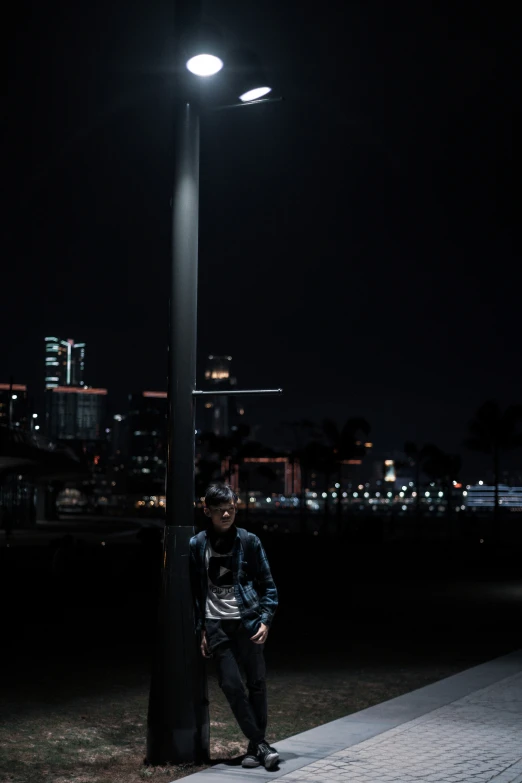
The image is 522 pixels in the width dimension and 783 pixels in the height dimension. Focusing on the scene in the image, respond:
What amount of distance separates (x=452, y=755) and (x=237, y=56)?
503 cm

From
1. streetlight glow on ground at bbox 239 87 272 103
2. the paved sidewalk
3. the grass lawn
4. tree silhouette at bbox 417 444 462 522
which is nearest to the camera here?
the paved sidewalk

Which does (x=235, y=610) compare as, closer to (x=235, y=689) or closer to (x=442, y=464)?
(x=235, y=689)

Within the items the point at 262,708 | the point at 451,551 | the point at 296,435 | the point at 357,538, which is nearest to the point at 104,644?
the point at 262,708

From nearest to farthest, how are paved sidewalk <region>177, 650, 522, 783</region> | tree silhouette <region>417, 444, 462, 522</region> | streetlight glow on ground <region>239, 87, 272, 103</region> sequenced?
paved sidewalk <region>177, 650, 522, 783</region>, streetlight glow on ground <region>239, 87, 272, 103</region>, tree silhouette <region>417, 444, 462, 522</region>

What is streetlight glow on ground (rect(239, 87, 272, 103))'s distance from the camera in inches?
278

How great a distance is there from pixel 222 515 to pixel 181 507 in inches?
26.2

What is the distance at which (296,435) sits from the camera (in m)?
113

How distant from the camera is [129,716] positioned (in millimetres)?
8688

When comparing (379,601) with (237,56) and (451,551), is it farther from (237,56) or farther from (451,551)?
(451,551)

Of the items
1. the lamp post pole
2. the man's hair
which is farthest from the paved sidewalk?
the man's hair

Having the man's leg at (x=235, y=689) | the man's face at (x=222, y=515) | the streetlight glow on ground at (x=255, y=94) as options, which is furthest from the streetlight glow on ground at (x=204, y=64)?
the man's leg at (x=235, y=689)

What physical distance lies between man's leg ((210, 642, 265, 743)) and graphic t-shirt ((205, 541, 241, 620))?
20cm

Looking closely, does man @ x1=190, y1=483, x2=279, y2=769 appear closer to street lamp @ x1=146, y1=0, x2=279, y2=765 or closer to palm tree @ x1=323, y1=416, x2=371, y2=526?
street lamp @ x1=146, y1=0, x2=279, y2=765

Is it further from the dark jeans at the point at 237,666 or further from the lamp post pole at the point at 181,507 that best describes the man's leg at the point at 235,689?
the lamp post pole at the point at 181,507
